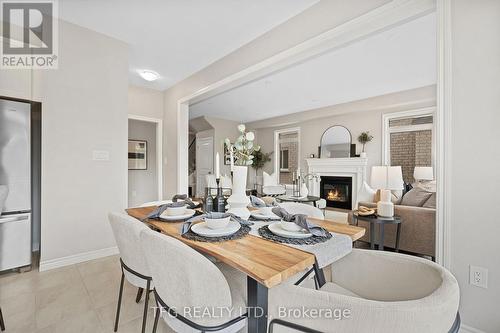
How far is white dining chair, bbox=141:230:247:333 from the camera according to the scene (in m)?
0.85

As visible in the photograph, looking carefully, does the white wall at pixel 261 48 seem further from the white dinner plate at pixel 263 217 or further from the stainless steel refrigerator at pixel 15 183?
the stainless steel refrigerator at pixel 15 183

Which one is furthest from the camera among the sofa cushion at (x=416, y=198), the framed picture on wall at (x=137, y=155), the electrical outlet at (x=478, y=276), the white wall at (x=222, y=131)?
the white wall at (x=222, y=131)

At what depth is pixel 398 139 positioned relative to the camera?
484 centimetres

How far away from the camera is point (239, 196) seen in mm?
1562

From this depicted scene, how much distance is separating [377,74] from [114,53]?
3831mm

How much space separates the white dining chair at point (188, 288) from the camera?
85cm

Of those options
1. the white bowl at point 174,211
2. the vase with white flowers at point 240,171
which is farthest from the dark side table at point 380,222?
the white bowl at point 174,211

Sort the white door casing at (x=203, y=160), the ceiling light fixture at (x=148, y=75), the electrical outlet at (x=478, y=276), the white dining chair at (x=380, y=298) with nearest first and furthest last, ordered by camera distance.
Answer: the white dining chair at (x=380, y=298) → the electrical outlet at (x=478, y=276) → the ceiling light fixture at (x=148, y=75) → the white door casing at (x=203, y=160)

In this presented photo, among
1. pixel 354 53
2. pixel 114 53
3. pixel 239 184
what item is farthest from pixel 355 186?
pixel 114 53

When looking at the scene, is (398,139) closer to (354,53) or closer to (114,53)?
(354,53)

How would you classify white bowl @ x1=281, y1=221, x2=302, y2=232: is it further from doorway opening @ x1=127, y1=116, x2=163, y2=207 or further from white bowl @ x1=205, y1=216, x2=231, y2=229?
doorway opening @ x1=127, y1=116, x2=163, y2=207

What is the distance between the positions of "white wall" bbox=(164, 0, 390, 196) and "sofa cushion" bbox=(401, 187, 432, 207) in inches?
89.4

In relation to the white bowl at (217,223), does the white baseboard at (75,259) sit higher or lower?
lower

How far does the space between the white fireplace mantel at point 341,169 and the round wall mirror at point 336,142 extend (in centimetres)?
17
